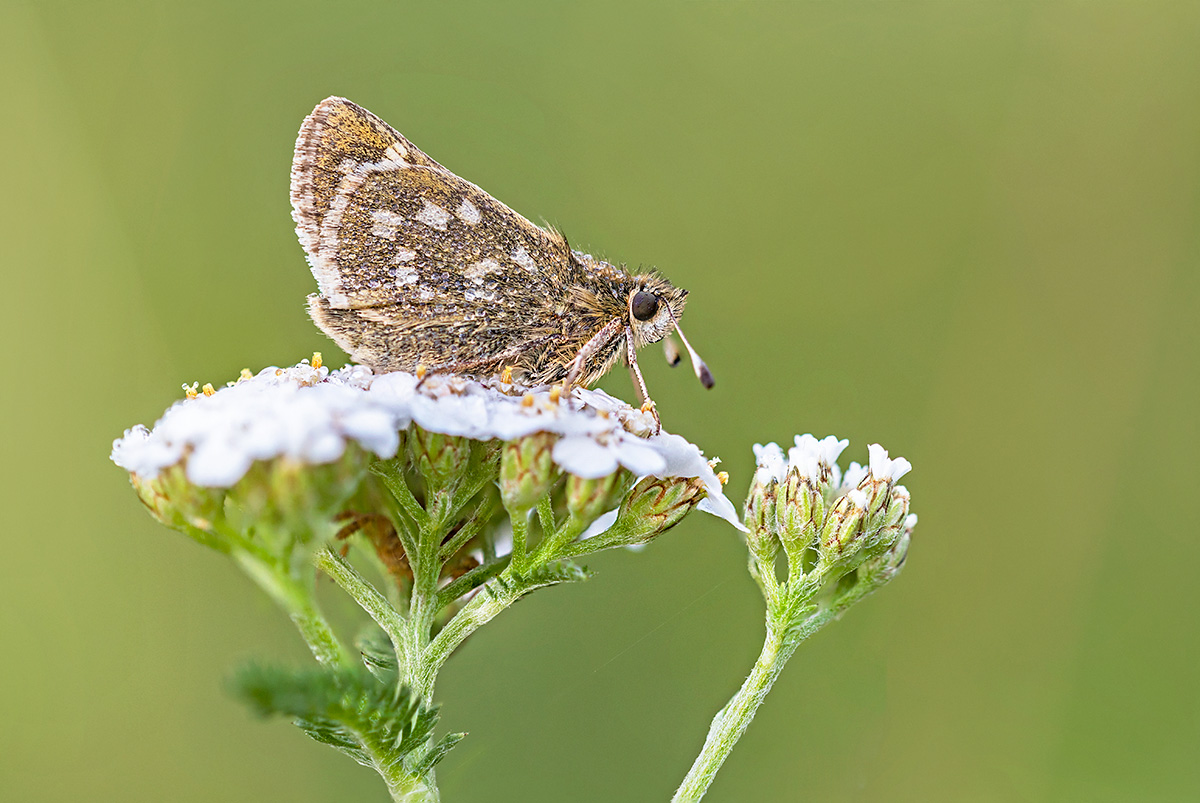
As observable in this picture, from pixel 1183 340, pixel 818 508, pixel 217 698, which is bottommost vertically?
pixel 1183 340

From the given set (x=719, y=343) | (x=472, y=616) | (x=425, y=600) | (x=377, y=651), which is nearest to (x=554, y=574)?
(x=472, y=616)

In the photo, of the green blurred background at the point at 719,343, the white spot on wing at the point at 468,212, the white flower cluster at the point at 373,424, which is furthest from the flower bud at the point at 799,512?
the green blurred background at the point at 719,343

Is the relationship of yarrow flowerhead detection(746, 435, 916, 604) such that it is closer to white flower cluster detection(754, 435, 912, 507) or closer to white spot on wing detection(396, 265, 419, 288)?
white flower cluster detection(754, 435, 912, 507)

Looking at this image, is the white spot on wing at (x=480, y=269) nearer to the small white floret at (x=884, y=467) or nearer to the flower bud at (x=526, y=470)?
the flower bud at (x=526, y=470)

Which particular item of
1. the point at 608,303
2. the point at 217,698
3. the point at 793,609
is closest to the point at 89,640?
the point at 217,698

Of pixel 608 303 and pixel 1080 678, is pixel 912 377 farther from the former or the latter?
pixel 608 303

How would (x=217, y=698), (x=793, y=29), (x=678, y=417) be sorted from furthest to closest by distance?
(x=793, y=29) < (x=678, y=417) < (x=217, y=698)
